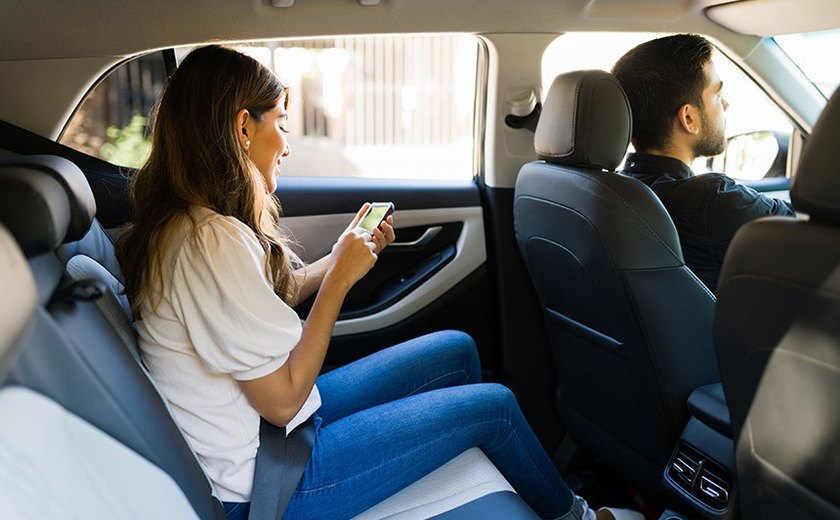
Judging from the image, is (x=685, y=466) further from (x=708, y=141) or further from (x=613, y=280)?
(x=708, y=141)

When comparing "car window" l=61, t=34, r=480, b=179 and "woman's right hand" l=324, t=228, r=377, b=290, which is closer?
"woman's right hand" l=324, t=228, r=377, b=290

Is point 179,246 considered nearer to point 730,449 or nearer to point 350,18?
point 350,18

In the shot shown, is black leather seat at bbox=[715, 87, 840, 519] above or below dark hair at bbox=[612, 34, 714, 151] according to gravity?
below

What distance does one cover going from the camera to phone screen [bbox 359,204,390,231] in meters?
2.11

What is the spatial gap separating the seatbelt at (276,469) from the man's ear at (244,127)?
0.58m

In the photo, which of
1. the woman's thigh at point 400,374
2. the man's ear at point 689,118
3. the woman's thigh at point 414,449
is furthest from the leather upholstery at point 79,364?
the man's ear at point 689,118

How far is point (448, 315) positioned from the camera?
9.02ft

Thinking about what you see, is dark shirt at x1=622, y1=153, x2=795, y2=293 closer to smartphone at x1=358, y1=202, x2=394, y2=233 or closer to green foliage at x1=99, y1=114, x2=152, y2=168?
smartphone at x1=358, y1=202, x2=394, y2=233

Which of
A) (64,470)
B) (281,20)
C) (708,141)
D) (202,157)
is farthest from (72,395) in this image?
(708,141)

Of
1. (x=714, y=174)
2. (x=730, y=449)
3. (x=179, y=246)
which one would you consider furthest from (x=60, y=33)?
(x=730, y=449)

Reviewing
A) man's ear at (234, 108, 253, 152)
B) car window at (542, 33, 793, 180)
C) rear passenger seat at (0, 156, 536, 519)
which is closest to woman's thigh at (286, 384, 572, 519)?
rear passenger seat at (0, 156, 536, 519)

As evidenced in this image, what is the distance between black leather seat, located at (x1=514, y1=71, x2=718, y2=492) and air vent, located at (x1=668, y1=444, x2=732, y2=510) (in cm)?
5

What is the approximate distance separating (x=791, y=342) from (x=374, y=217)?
1.15m

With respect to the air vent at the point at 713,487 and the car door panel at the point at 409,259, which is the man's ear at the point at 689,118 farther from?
the air vent at the point at 713,487
